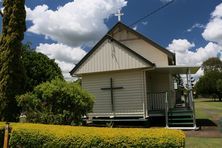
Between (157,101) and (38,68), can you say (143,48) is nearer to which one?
(157,101)

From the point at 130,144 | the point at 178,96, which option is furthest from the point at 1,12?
the point at 178,96

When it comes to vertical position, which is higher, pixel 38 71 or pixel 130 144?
pixel 38 71

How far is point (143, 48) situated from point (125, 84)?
3.25 metres

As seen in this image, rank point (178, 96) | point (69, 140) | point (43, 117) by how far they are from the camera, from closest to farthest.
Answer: point (69, 140)
point (43, 117)
point (178, 96)

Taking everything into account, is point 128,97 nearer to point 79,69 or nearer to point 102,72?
point 102,72

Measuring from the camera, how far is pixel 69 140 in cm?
670

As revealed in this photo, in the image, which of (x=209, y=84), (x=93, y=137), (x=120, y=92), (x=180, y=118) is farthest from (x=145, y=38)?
(x=209, y=84)

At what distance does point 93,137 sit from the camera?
21.2 ft

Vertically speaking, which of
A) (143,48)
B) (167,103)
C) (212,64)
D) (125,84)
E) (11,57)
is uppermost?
(212,64)

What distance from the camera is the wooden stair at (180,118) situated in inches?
581

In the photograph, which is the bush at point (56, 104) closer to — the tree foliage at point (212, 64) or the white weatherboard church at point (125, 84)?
the white weatherboard church at point (125, 84)

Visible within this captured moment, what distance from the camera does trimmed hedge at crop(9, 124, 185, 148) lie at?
237 inches

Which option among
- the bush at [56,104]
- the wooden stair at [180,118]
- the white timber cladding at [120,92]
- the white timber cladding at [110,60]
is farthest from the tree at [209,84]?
the bush at [56,104]

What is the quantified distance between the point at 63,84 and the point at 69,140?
3306 mm
